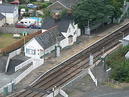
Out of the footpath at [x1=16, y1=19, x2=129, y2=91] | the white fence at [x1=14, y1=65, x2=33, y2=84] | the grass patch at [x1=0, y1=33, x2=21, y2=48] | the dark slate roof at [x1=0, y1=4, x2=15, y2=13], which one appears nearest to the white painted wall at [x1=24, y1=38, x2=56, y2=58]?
the footpath at [x1=16, y1=19, x2=129, y2=91]

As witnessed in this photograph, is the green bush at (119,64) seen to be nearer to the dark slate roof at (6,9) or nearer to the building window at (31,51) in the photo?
the building window at (31,51)

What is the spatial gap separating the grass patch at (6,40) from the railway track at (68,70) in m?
8.85

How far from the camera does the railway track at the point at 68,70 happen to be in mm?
43062

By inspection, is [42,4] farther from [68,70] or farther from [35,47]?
[68,70]

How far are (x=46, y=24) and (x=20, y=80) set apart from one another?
47.4ft

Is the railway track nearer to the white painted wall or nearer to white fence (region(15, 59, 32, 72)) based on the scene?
white fence (region(15, 59, 32, 72))

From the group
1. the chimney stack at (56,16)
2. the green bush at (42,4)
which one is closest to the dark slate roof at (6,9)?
the chimney stack at (56,16)

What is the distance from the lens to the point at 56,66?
49219mm

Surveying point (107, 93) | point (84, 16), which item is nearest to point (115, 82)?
point (107, 93)

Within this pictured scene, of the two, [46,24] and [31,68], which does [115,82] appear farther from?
[46,24]

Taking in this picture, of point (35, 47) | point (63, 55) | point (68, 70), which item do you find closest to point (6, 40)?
point (35, 47)

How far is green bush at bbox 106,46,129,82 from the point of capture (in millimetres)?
44875

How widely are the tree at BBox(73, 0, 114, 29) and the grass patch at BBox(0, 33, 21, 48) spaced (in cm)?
857

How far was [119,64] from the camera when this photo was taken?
46188 millimetres
